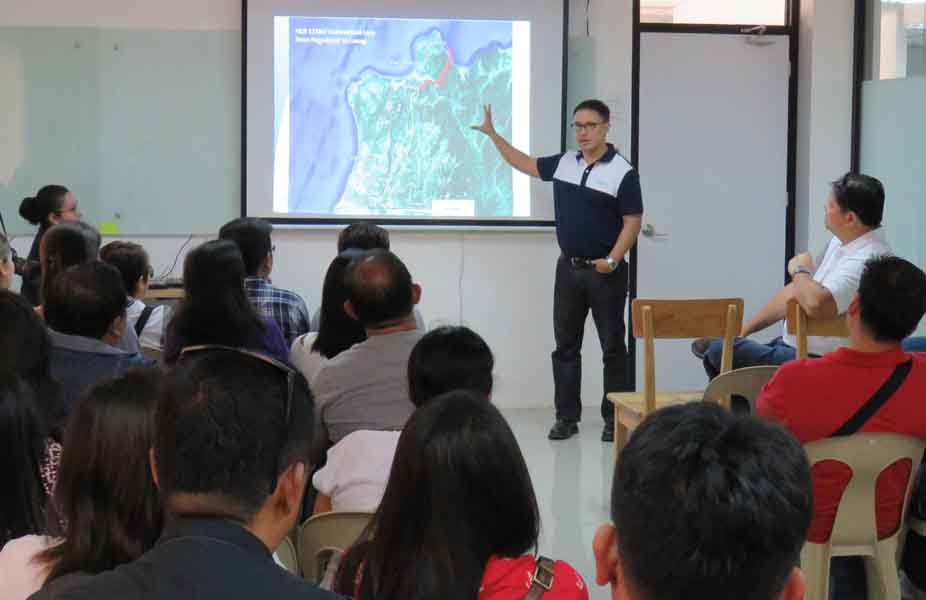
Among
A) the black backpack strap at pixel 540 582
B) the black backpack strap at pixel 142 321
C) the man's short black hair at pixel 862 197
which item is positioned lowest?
the black backpack strap at pixel 540 582

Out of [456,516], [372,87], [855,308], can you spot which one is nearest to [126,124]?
[372,87]

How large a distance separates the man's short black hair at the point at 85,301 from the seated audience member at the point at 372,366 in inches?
20.8

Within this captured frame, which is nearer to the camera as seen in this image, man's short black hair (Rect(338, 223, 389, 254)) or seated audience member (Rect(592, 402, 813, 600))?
seated audience member (Rect(592, 402, 813, 600))

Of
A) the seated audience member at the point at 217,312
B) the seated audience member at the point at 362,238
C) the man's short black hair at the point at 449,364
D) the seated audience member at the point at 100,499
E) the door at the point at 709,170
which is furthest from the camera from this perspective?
the door at the point at 709,170

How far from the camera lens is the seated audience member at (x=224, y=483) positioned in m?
1.14

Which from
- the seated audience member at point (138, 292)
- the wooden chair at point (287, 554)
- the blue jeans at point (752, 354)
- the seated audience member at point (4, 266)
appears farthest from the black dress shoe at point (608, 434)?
the wooden chair at point (287, 554)

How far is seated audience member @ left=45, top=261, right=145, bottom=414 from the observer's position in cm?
266

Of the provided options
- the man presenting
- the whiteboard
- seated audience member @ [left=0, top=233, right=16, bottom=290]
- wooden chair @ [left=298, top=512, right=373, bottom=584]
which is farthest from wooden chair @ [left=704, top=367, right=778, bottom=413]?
the whiteboard

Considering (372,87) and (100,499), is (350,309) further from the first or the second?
(372,87)

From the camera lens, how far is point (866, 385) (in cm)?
272

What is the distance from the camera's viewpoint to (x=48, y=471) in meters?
2.10

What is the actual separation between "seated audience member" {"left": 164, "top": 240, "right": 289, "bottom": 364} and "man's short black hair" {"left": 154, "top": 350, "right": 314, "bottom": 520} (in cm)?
188

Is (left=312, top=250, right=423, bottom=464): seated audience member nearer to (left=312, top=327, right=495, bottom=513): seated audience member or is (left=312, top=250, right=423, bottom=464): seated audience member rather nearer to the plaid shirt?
(left=312, top=327, right=495, bottom=513): seated audience member

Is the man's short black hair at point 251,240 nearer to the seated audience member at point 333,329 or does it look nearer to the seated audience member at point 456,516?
the seated audience member at point 333,329
